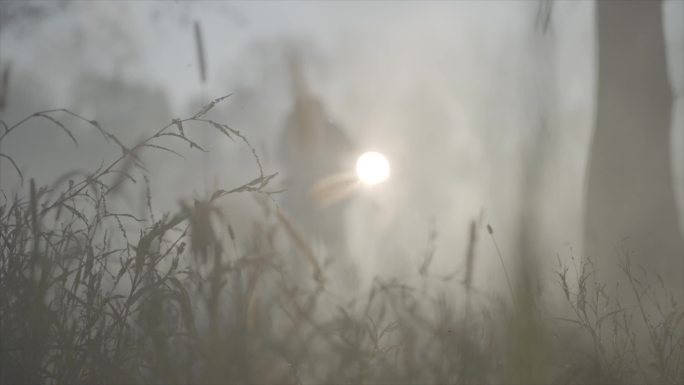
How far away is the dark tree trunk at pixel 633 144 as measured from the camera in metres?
4.38

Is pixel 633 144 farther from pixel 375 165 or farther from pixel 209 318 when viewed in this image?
pixel 209 318

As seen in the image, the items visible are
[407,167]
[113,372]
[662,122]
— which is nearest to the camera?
[113,372]

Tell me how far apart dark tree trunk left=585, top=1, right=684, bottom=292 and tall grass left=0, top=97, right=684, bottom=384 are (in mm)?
1530

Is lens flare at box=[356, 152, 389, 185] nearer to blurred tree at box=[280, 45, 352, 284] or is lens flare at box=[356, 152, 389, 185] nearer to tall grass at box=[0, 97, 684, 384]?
blurred tree at box=[280, 45, 352, 284]

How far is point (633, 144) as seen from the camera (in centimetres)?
466

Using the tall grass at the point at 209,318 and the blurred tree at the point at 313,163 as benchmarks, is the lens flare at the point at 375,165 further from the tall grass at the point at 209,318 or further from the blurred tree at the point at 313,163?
the tall grass at the point at 209,318

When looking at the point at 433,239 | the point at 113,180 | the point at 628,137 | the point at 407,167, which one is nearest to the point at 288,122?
the point at 407,167

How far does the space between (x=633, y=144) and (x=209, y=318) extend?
313 centimetres

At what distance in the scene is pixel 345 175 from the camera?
6035 millimetres

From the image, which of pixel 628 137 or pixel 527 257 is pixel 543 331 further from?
pixel 628 137

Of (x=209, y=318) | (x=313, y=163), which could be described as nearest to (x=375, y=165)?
(x=313, y=163)

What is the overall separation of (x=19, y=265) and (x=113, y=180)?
480mm

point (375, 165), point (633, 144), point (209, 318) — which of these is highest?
point (375, 165)

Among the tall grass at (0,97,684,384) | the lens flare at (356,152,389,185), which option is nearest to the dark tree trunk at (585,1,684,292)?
the lens flare at (356,152,389,185)
